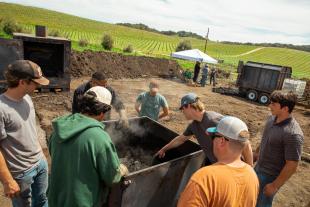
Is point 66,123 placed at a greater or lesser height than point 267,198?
greater

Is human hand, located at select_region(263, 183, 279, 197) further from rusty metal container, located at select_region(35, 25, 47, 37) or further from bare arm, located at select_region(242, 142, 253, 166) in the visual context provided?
rusty metal container, located at select_region(35, 25, 47, 37)

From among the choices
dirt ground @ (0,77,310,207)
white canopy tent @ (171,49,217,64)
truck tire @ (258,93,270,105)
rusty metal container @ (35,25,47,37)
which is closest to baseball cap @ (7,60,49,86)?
dirt ground @ (0,77,310,207)

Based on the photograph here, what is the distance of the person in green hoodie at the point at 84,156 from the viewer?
1922mm

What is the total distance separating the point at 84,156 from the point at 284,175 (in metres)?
2.18

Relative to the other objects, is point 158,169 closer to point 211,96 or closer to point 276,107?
point 276,107

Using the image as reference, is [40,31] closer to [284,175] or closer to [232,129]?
[284,175]

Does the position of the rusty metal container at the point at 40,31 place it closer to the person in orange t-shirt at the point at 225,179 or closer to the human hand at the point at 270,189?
the human hand at the point at 270,189

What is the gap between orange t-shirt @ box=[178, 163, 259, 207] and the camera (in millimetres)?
1575

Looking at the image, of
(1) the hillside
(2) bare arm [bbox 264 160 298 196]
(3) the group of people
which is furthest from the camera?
(1) the hillside

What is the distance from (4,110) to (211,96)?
13372 mm

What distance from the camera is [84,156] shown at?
193 cm

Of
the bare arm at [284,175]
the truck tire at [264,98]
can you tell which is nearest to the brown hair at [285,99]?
the bare arm at [284,175]

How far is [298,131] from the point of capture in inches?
111

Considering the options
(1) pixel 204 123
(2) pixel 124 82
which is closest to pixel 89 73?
(2) pixel 124 82
